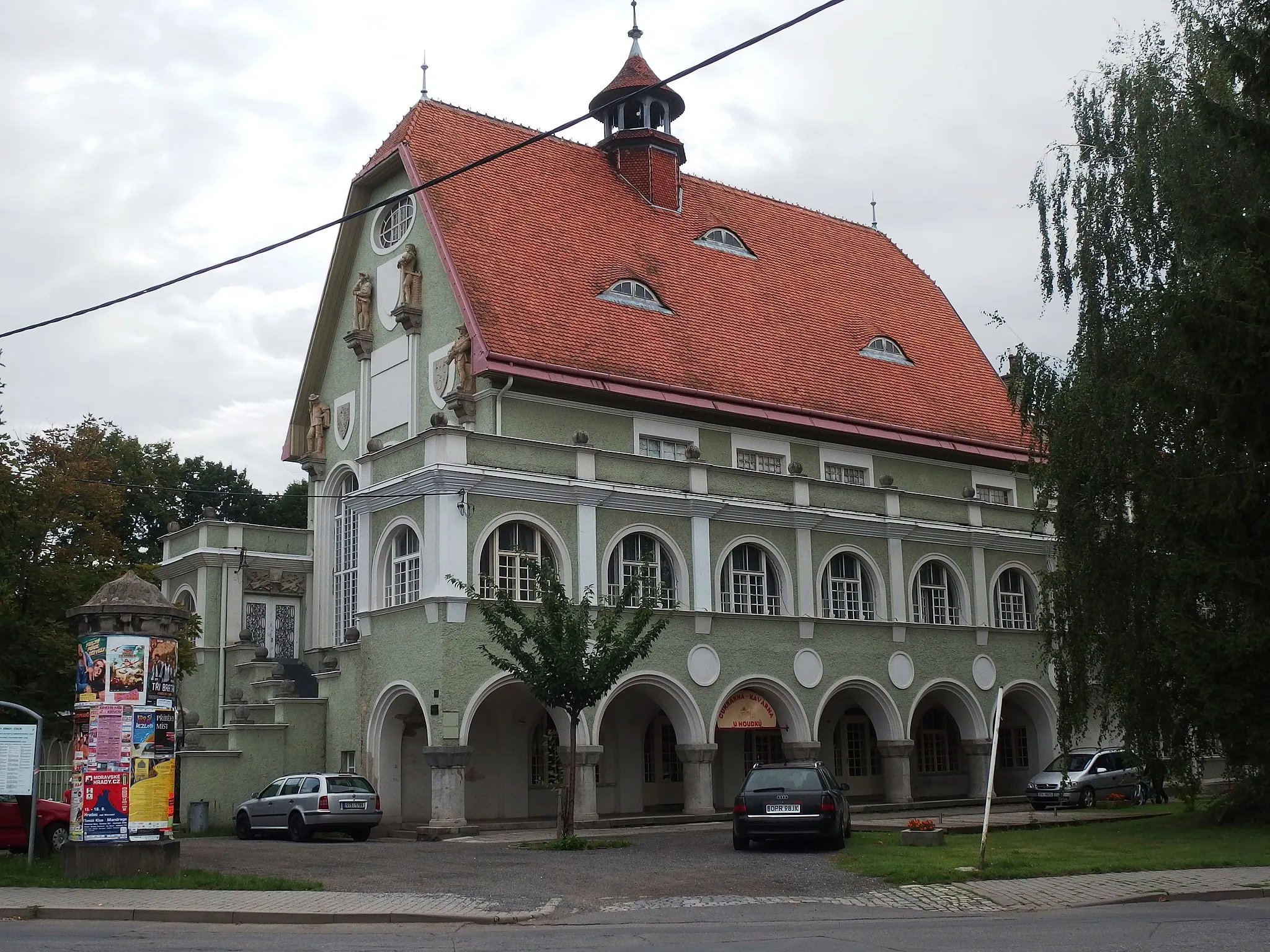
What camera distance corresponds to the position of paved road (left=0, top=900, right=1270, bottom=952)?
1100 cm

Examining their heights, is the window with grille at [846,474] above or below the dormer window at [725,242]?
below

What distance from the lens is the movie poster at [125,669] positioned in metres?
17.1

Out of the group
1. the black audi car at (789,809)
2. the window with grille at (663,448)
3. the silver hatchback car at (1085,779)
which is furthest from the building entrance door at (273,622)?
the silver hatchback car at (1085,779)

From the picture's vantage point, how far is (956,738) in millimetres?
39031

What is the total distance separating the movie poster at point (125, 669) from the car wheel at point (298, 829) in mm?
8906

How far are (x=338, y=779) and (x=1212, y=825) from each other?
581 inches

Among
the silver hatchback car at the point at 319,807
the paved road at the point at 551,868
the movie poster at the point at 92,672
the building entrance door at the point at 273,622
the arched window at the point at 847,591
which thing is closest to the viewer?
the paved road at the point at 551,868

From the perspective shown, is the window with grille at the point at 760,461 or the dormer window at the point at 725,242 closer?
the window with grille at the point at 760,461

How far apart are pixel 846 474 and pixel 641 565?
798 cm

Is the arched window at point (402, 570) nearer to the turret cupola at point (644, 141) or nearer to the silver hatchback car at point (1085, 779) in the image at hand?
the turret cupola at point (644, 141)

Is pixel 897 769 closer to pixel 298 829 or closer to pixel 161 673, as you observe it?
pixel 298 829

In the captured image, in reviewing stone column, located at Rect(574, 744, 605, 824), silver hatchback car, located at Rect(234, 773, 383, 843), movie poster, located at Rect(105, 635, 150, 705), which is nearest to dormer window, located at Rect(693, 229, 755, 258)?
stone column, located at Rect(574, 744, 605, 824)

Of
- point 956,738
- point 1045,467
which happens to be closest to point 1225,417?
point 1045,467

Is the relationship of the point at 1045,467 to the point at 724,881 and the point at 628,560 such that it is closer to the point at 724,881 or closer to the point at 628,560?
the point at 628,560
